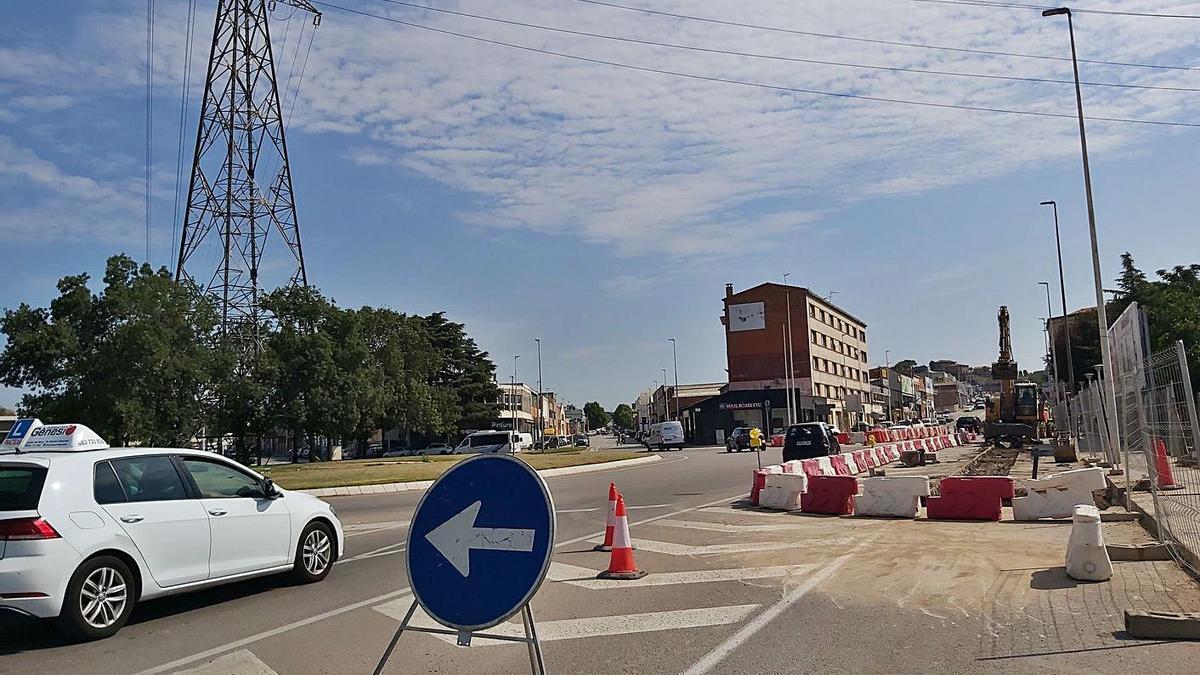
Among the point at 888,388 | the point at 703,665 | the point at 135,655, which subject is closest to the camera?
the point at 703,665

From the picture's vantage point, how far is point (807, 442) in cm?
3406

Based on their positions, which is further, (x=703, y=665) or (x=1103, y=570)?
(x=1103, y=570)

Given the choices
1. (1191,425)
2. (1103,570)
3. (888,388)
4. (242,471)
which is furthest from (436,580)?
(888,388)

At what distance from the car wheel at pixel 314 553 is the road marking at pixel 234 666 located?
2904mm

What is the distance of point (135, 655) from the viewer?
721cm

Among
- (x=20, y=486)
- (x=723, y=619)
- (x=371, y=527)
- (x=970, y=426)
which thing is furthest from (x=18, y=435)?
(x=970, y=426)

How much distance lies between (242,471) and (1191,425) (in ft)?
31.0

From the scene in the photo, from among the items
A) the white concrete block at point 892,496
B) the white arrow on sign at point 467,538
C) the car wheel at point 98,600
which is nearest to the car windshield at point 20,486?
the car wheel at point 98,600

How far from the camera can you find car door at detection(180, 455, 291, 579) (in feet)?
29.2

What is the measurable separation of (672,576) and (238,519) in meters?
4.47

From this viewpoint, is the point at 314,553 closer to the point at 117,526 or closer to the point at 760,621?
the point at 117,526

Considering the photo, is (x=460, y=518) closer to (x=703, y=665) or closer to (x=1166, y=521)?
(x=703, y=665)

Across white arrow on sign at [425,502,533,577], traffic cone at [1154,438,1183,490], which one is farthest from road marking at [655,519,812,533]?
white arrow on sign at [425,502,533,577]

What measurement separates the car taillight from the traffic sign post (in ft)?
12.5
